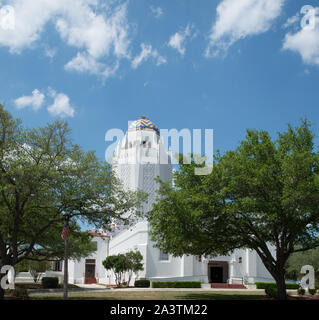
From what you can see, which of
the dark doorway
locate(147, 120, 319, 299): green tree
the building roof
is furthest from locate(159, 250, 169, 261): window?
the building roof

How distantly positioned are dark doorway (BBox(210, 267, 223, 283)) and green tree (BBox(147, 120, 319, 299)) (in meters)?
25.0

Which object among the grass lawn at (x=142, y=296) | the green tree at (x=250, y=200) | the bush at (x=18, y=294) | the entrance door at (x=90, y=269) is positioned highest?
the green tree at (x=250, y=200)

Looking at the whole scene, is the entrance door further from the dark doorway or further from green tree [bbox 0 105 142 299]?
green tree [bbox 0 105 142 299]

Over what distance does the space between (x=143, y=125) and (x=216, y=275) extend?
3762cm

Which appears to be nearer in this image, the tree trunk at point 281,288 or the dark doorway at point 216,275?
the tree trunk at point 281,288

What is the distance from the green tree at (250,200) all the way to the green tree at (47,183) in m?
3.59

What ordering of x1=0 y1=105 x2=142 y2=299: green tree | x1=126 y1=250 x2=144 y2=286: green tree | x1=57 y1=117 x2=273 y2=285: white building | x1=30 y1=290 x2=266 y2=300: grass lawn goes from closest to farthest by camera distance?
1. x1=0 y1=105 x2=142 y2=299: green tree
2. x1=30 y1=290 x2=266 y2=300: grass lawn
3. x1=126 y1=250 x2=144 y2=286: green tree
4. x1=57 y1=117 x2=273 y2=285: white building

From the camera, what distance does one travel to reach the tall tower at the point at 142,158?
68.0 metres

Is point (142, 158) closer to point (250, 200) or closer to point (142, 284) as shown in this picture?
point (142, 284)

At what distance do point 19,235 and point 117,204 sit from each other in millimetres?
7352

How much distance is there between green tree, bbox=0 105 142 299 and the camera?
19.0 metres

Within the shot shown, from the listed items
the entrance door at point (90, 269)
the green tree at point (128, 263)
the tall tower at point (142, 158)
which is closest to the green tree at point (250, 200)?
the green tree at point (128, 263)

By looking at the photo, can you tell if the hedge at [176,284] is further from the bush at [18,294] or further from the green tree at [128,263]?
the bush at [18,294]

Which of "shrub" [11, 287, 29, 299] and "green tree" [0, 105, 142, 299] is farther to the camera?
"shrub" [11, 287, 29, 299]
